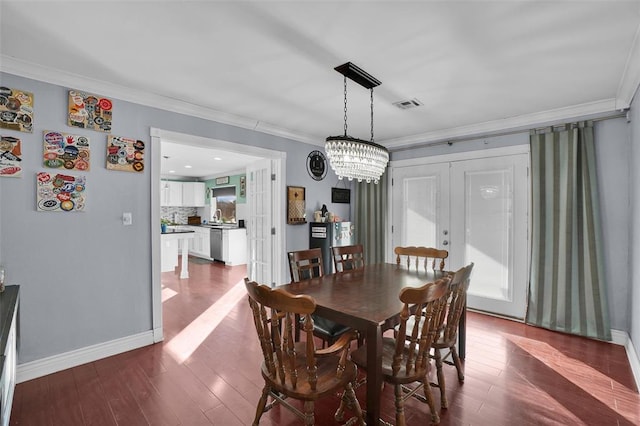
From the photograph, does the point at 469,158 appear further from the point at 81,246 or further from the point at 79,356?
the point at 79,356

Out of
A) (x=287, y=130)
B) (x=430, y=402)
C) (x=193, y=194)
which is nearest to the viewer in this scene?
(x=430, y=402)

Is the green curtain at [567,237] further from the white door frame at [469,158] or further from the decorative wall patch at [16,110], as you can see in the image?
the decorative wall patch at [16,110]

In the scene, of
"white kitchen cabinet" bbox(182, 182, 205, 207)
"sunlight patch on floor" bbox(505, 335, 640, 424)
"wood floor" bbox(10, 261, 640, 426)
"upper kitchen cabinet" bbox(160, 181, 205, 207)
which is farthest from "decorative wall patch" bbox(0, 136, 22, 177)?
"white kitchen cabinet" bbox(182, 182, 205, 207)

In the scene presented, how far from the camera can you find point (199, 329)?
3.45 meters

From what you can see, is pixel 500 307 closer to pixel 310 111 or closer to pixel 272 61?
pixel 310 111

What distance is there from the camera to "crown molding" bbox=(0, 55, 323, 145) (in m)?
2.36

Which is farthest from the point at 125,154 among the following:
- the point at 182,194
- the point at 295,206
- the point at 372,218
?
the point at 182,194

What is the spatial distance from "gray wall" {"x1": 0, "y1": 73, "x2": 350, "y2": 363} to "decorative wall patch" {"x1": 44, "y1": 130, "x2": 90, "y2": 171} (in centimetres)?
5

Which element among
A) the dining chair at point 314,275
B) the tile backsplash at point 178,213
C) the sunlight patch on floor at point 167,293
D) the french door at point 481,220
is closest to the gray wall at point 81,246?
the dining chair at point 314,275

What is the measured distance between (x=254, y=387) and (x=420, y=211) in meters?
3.28

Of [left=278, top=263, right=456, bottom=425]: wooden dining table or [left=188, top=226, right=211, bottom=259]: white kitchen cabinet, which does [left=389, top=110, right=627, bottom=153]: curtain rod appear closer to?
[left=278, top=263, right=456, bottom=425]: wooden dining table

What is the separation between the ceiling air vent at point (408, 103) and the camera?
10.3 ft

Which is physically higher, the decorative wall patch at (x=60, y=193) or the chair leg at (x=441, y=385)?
the decorative wall patch at (x=60, y=193)

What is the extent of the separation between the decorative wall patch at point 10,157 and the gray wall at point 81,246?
0.04 meters
